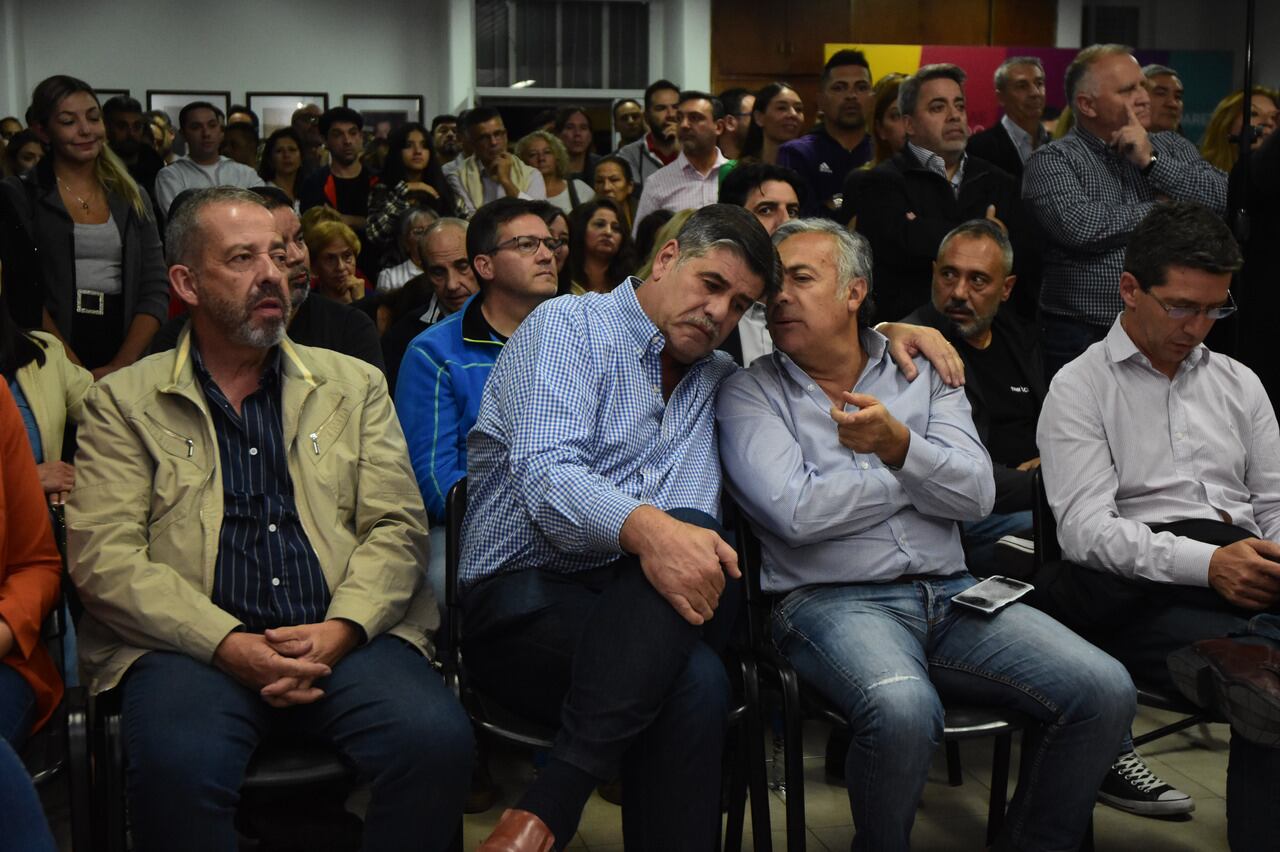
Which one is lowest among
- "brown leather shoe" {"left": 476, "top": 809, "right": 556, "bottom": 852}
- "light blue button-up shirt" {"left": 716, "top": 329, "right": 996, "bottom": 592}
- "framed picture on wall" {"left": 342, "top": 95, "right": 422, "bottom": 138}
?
"brown leather shoe" {"left": 476, "top": 809, "right": 556, "bottom": 852}

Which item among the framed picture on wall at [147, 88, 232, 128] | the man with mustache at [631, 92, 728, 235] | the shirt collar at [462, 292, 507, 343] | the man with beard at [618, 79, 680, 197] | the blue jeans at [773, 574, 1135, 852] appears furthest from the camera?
the framed picture on wall at [147, 88, 232, 128]

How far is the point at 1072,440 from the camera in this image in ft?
8.66

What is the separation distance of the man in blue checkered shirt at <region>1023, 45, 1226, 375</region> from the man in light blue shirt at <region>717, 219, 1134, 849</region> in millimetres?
1640

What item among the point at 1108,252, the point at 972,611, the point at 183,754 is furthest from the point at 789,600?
the point at 1108,252

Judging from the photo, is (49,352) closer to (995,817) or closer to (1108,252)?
(995,817)

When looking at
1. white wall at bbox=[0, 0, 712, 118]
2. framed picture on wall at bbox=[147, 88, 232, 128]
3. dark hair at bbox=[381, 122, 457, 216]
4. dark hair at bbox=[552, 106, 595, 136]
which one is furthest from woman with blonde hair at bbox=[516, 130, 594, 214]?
framed picture on wall at bbox=[147, 88, 232, 128]

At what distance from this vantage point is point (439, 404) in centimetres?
294

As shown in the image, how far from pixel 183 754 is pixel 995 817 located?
1.59 meters

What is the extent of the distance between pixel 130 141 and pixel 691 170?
3144mm

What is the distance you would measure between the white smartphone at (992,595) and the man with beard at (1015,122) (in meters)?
2.78

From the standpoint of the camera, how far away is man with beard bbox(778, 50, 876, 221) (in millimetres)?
4980

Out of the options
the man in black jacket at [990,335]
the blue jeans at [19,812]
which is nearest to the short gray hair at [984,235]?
the man in black jacket at [990,335]

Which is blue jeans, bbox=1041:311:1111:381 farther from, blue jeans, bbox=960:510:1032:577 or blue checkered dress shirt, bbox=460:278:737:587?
blue checkered dress shirt, bbox=460:278:737:587

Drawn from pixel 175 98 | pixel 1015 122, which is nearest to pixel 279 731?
pixel 1015 122
